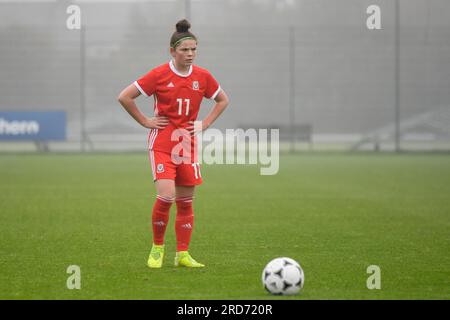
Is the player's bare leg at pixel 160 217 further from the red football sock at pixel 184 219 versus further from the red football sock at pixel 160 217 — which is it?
the red football sock at pixel 184 219

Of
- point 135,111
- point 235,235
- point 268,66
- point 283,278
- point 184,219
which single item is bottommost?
point 235,235

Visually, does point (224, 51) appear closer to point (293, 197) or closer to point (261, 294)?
point (293, 197)

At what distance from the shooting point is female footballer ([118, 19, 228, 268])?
772 centimetres

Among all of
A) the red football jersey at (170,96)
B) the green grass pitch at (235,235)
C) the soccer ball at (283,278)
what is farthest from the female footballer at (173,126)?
the soccer ball at (283,278)

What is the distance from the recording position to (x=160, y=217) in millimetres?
7836

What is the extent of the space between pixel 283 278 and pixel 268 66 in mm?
27813

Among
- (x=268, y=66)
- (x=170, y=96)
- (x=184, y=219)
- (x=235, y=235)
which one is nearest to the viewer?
(x=170, y=96)

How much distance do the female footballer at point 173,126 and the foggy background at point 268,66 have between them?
2455 centimetres

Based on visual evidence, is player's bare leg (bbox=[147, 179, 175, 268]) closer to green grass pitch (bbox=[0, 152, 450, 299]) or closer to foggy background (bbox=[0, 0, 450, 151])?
green grass pitch (bbox=[0, 152, 450, 299])

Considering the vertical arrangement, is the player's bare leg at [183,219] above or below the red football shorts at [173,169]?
below

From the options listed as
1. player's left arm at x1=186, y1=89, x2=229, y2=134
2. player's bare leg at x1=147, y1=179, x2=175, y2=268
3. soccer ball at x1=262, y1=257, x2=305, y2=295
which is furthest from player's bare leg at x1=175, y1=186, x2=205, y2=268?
soccer ball at x1=262, y1=257, x2=305, y2=295

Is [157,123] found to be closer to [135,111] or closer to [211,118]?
[135,111]

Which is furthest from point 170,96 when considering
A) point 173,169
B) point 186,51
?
point 173,169

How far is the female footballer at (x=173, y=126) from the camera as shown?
772 cm
